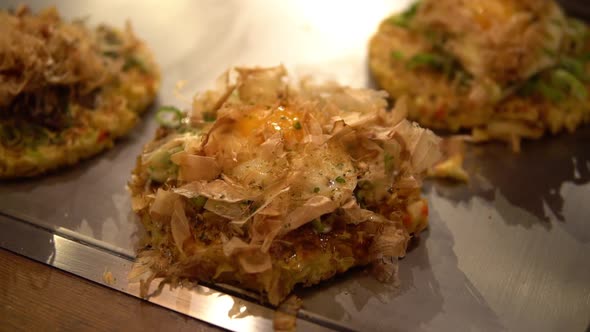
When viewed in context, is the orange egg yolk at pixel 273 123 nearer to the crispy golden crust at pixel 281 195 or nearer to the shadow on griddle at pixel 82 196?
the crispy golden crust at pixel 281 195

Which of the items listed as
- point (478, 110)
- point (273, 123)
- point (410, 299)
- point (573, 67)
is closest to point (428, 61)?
point (478, 110)

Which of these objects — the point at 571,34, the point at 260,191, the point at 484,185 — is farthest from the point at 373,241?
the point at 571,34

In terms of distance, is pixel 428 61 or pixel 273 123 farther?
pixel 428 61

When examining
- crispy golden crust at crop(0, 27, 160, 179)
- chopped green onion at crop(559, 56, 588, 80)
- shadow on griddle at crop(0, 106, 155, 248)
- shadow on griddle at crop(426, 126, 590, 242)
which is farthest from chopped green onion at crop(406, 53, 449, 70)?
shadow on griddle at crop(0, 106, 155, 248)

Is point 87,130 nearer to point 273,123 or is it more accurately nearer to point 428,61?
point 273,123

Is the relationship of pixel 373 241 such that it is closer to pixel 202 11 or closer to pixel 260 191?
pixel 260 191

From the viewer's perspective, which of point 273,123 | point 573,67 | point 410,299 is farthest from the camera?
point 573,67
